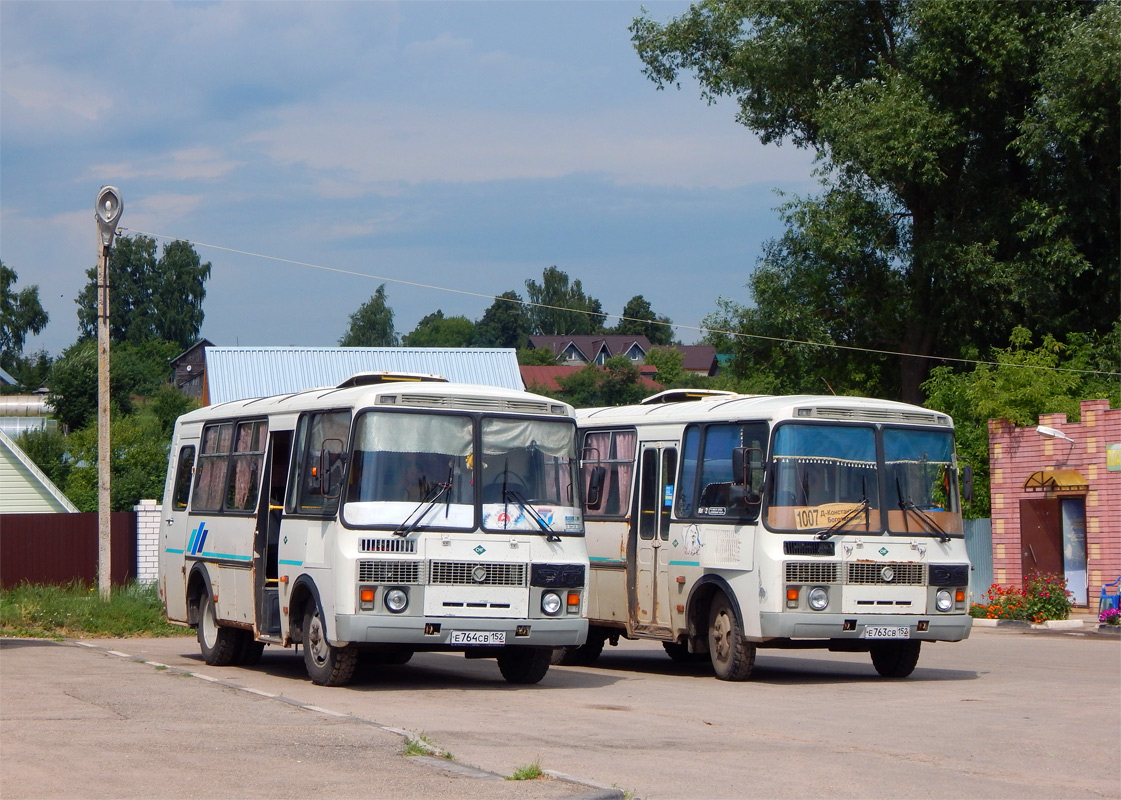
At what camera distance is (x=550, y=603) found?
45.1 feet

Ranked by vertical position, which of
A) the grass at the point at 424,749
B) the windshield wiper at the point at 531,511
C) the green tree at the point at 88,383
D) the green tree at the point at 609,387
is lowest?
the grass at the point at 424,749

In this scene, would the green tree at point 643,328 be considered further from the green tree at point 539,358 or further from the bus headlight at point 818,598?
the bus headlight at point 818,598

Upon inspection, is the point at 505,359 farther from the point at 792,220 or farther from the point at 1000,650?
the point at 1000,650

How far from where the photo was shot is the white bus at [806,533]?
573 inches

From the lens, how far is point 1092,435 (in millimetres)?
26781

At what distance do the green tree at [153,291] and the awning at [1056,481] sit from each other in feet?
322

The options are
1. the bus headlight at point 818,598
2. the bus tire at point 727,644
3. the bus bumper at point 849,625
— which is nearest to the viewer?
the bus bumper at point 849,625

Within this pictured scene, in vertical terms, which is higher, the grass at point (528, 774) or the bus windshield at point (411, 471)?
the bus windshield at point (411, 471)

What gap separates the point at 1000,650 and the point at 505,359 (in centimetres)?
2986

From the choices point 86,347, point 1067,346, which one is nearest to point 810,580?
point 1067,346

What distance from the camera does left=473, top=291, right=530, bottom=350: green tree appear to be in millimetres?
171500

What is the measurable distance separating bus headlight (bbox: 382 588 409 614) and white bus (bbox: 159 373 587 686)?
11 mm

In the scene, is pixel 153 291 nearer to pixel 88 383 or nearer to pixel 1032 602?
pixel 88 383

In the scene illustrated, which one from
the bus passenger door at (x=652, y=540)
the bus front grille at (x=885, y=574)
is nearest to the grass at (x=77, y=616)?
the bus passenger door at (x=652, y=540)
